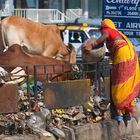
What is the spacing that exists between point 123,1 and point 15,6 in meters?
23.4

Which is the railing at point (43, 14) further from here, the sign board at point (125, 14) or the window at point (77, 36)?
the sign board at point (125, 14)

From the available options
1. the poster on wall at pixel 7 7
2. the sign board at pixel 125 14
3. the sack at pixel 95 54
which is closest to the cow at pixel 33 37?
the sign board at pixel 125 14

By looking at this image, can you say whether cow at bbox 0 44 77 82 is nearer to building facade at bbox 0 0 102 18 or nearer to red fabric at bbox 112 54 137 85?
red fabric at bbox 112 54 137 85

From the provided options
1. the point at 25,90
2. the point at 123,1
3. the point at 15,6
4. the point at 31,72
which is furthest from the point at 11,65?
the point at 15,6

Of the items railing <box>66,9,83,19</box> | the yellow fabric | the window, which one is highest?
the yellow fabric

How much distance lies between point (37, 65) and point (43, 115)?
45.9 inches

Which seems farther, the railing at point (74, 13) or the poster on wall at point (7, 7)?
the railing at point (74, 13)

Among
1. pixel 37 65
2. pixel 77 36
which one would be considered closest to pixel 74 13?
pixel 77 36

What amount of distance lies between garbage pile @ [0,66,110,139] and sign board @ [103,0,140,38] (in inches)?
99.4

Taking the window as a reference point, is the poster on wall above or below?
above

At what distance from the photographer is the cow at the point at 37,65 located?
9594 millimetres

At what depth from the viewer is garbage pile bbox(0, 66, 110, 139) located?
8.14m

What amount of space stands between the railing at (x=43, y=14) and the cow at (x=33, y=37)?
19.6 metres

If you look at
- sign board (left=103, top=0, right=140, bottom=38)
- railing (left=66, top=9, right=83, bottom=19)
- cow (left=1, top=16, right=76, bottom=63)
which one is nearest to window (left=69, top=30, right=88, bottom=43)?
cow (left=1, top=16, right=76, bottom=63)
